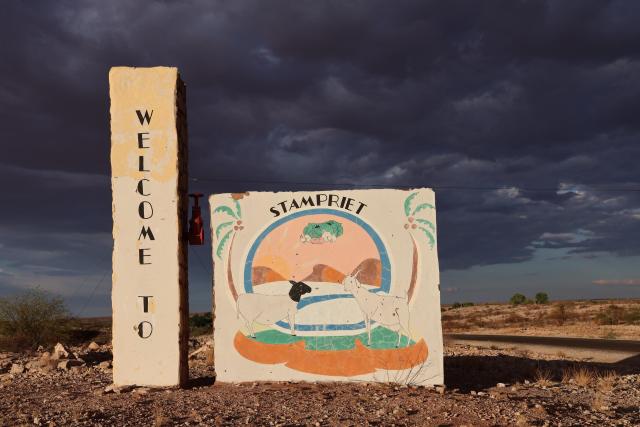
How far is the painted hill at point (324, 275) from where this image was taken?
Answer: 11.1 metres

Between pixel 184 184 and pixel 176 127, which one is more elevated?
pixel 176 127

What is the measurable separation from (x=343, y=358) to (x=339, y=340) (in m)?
0.37

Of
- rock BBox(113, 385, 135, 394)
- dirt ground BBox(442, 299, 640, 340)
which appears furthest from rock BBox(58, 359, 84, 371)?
dirt ground BBox(442, 299, 640, 340)

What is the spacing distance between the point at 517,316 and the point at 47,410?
148ft

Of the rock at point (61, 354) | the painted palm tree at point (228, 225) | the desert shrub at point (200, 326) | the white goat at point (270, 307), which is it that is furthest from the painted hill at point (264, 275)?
the desert shrub at point (200, 326)

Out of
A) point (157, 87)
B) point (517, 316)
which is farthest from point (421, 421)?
point (517, 316)

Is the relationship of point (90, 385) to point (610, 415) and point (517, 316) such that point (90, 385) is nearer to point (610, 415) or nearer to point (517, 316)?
point (610, 415)

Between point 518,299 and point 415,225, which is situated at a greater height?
point 415,225

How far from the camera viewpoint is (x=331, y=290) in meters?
11.1

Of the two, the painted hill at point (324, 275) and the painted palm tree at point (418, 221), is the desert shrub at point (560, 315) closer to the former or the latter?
the painted palm tree at point (418, 221)

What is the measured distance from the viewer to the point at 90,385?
38.7ft

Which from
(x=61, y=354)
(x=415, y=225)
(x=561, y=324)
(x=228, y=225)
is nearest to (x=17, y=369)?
(x=61, y=354)

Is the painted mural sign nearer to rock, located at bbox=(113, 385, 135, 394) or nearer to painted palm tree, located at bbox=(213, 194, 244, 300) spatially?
painted palm tree, located at bbox=(213, 194, 244, 300)

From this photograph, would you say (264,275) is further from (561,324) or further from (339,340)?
(561,324)
